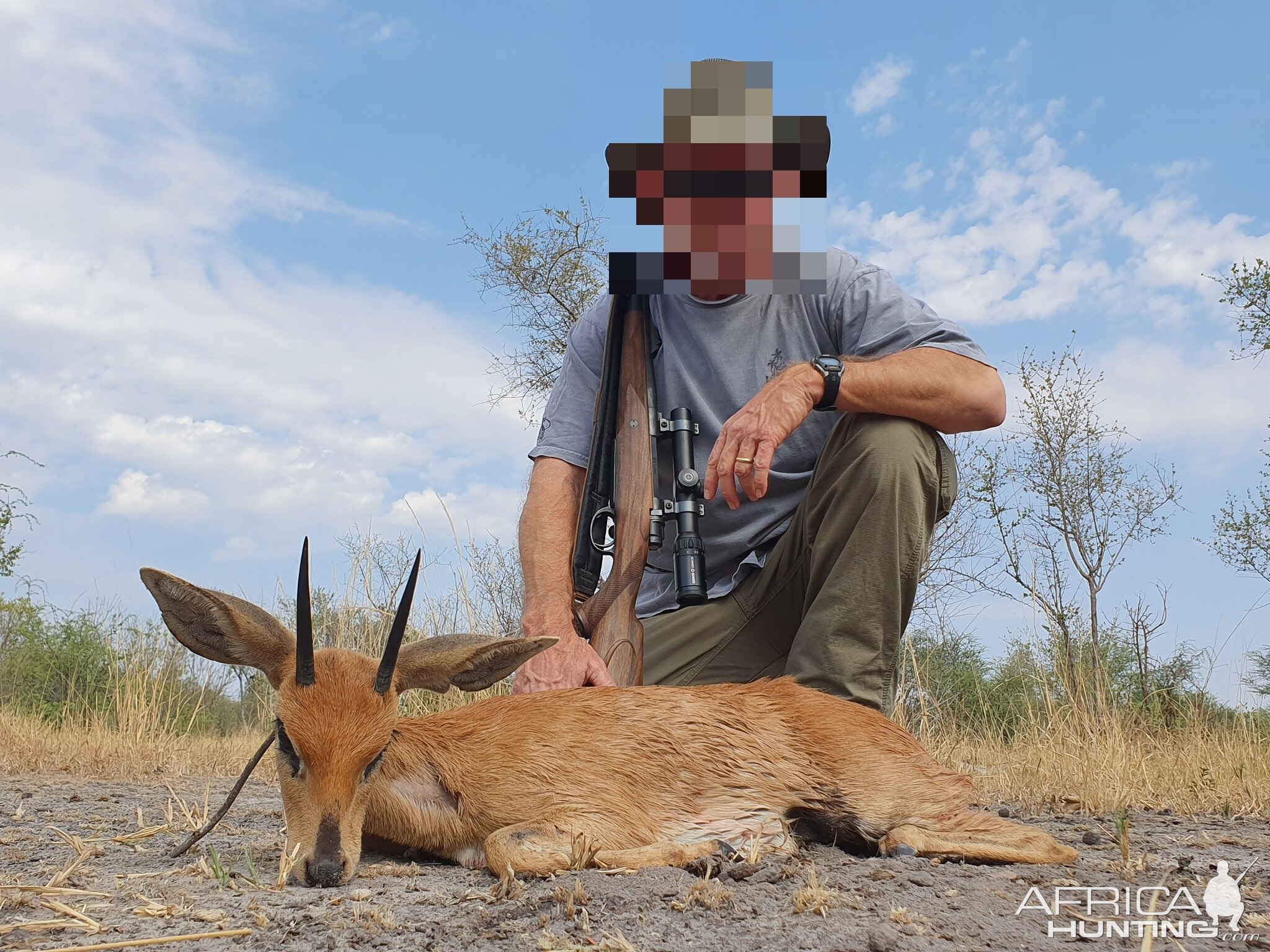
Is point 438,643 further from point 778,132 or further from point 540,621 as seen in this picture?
point 778,132

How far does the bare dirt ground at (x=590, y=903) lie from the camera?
2357 millimetres

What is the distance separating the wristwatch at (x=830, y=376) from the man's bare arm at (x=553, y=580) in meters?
1.34

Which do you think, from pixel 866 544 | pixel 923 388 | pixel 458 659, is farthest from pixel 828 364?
pixel 458 659

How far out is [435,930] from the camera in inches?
95.0

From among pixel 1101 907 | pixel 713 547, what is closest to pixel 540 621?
pixel 713 547

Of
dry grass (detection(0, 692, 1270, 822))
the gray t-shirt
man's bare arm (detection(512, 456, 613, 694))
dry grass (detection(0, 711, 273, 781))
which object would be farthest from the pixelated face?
dry grass (detection(0, 711, 273, 781))

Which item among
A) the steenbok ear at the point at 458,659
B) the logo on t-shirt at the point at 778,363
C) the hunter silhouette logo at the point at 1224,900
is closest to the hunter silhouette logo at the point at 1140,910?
the hunter silhouette logo at the point at 1224,900

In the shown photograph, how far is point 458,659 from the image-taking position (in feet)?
11.0

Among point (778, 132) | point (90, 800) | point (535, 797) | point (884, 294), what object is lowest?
point (90, 800)

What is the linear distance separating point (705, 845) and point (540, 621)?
60.9 inches

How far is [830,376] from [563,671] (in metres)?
1.59

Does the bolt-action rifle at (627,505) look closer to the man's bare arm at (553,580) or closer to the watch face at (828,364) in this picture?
the man's bare arm at (553,580)

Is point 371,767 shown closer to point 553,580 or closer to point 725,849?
point 725,849

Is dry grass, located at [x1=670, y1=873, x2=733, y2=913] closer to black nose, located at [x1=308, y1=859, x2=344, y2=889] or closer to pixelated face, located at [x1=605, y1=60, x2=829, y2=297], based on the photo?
black nose, located at [x1=308, y1=859, x2=344, y2=889]
